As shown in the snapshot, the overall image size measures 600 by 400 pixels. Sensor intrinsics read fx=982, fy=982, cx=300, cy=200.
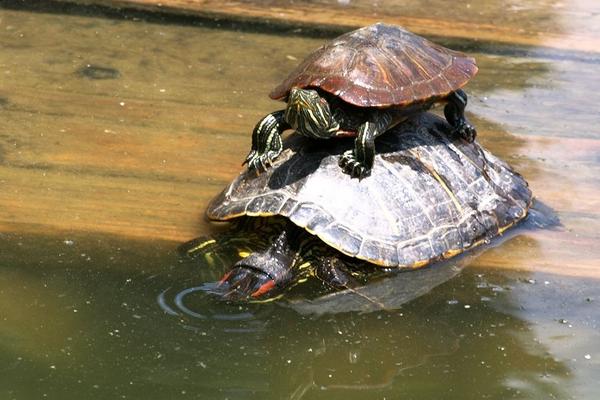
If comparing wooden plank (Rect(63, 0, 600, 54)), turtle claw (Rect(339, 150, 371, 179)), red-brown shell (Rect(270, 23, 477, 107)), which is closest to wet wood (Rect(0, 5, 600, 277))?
wooden plank (Rect(63, 0, 600, 54))

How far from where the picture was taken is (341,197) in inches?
189

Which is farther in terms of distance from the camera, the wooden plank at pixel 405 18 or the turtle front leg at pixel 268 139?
the wooden plank at pixel 405 18

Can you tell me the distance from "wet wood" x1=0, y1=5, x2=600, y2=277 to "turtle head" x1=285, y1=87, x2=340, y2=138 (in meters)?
0.84

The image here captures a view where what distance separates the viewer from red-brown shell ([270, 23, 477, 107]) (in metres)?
4.83

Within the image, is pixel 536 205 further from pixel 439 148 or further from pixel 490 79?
pixel 490 79

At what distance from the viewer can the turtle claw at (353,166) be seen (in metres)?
4.86

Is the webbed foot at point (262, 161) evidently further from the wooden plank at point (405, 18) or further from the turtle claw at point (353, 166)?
the wooden plank at point (405, 18)

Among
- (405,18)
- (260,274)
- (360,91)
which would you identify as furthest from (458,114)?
(405,18)

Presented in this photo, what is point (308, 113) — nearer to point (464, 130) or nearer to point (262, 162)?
point (262, 162)

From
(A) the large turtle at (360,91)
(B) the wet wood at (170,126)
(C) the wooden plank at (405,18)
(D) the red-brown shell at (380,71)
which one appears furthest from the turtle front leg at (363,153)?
(C) the wooden plank at (405,18)

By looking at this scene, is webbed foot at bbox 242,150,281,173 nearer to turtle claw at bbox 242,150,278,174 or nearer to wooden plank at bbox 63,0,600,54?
turtle claw at bbox 242,150,278,174

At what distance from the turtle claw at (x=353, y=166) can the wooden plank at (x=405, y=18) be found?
3501mm

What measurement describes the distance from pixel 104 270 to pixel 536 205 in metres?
2.49

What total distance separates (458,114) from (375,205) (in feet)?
3.11
